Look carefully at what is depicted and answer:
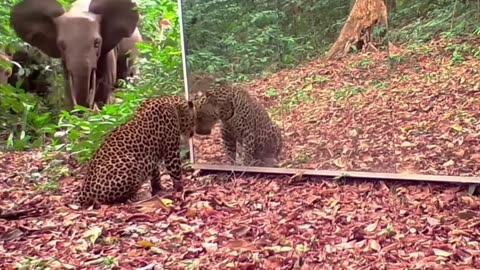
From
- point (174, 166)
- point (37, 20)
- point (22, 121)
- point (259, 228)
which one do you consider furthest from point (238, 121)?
point (22, 121)

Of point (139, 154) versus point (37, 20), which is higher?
point (37, 20)

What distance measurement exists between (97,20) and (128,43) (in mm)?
337

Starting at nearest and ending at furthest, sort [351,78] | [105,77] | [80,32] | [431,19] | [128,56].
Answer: [431,19] < [351,78] < [80,32] < [105,77] < [128,56]

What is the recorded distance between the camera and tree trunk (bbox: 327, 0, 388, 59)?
3773mm

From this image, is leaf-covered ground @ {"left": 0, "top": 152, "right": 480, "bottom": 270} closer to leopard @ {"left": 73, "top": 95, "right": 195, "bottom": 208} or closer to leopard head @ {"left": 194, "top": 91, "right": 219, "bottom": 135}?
leopard @ {"left": 73, "top": 95, "right": 195, "bottom": 208}

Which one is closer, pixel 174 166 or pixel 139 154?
pixel 139 154

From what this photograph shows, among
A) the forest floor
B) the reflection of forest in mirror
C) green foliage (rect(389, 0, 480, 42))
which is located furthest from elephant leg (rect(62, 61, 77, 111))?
green foliage (rect(389, 0, 480, 42))

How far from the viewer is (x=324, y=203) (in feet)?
12.6

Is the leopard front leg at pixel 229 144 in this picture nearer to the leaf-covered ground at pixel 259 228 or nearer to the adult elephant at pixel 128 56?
the leaf-covered ground at pixel 259 228

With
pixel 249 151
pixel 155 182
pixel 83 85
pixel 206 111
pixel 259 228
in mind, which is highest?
pixel 83 85

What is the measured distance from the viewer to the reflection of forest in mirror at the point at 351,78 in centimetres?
366

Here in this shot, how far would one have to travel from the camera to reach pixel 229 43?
4.31 meters

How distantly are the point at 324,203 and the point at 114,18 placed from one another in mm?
2527

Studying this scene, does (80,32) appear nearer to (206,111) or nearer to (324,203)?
(206,111)
